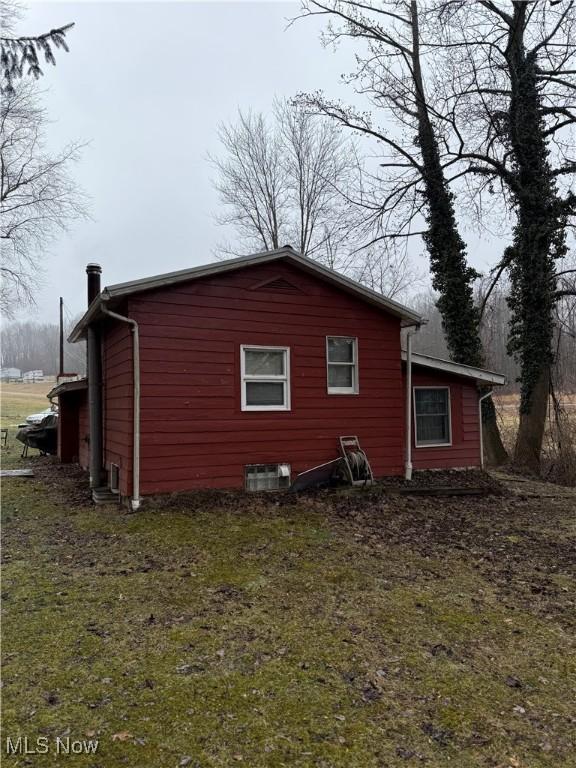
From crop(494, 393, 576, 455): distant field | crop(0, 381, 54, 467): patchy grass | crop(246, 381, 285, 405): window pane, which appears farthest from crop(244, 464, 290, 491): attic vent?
crop(494, 393, 576, 455): distant field

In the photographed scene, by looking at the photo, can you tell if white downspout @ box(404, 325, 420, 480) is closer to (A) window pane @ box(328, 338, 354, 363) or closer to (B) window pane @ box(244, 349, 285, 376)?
Result: (A) window pane @ box(328, 338, 354, 363)

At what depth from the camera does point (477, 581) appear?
15.9 feet

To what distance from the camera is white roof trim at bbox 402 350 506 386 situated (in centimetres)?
1033

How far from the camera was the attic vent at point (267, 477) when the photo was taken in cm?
788

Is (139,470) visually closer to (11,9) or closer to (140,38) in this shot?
(11,9)

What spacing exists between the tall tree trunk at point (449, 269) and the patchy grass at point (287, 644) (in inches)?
317

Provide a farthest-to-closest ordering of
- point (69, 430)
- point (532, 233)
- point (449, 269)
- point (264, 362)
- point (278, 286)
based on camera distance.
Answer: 1. point (449, 269)
2. point (69, 430)
3. point (532, 233)
4. point (278, 286)
5. point (264, 362)

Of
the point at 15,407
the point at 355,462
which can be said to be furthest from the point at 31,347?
the point at 355,462

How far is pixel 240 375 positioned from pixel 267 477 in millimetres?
1731

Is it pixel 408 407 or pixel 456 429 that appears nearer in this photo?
pixel 408 407

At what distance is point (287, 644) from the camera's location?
3461 mm

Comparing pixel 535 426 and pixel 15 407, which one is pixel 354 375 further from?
pixel 15 407

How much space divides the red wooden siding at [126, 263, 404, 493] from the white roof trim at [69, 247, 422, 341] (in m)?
0.19

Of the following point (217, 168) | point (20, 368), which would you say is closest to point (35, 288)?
point (217, 168)
